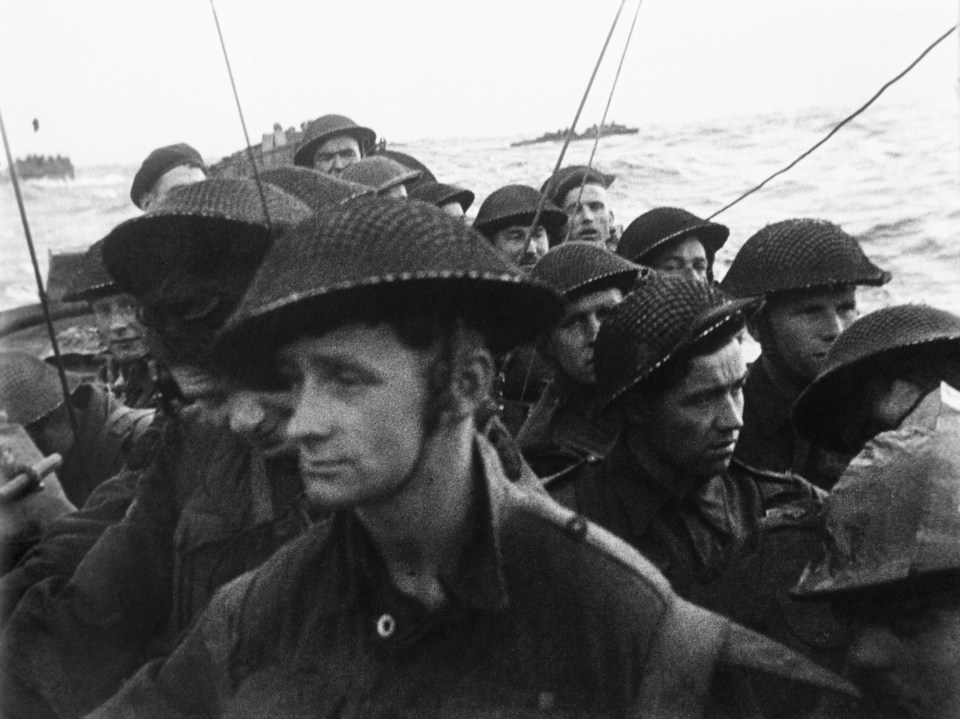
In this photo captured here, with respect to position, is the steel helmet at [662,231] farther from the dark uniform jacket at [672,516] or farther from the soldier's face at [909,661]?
the soldier's face at [909,661]

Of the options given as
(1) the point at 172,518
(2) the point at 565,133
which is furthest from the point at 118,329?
(2) the point at 565,133

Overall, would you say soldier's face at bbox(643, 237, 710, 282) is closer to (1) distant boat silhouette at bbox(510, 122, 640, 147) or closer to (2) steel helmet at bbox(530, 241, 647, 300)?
(1) distant boat silhouette at bbox(510, 122, 640, 147)

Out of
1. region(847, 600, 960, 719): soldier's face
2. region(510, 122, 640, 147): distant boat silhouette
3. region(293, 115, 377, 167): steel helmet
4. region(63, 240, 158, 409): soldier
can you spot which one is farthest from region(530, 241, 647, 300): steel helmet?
region(293, 115, 377, 167): steel helmet

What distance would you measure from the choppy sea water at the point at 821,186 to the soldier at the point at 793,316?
254 millimetres

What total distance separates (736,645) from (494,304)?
0.72 meters

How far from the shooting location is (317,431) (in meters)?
1.59

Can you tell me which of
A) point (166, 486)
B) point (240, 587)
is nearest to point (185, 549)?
point (166, 486)

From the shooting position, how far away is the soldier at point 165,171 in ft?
13.9

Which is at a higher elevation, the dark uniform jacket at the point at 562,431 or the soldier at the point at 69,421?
the soldier at the point at 69,421

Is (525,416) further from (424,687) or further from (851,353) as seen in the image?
(424,687)

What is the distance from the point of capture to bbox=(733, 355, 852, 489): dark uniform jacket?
Result: 10.7 ft

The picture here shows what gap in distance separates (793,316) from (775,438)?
17.8 inches

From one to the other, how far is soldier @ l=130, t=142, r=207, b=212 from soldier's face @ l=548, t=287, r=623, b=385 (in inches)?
70.7

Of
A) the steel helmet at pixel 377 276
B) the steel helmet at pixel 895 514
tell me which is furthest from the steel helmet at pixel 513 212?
the steel helmet at pixel 377 276
